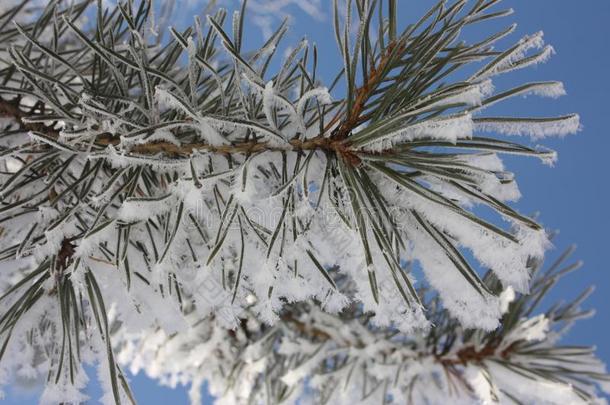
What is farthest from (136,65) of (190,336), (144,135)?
(190,336)

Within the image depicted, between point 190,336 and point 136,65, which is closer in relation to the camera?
point 136,65

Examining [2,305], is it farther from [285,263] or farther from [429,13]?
[429,13]

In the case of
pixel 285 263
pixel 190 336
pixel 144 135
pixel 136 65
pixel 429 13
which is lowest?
pixel 190 336

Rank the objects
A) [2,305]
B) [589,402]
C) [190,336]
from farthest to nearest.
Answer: [190,336]
[589,402]
[2,305]

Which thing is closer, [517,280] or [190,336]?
[517,280]

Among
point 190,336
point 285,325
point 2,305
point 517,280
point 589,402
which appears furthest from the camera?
point 190,336

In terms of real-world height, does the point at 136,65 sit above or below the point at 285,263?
above

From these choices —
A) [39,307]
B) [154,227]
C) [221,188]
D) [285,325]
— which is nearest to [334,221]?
[221,188]

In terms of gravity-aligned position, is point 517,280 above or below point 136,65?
below

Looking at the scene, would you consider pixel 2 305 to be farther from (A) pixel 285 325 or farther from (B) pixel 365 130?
(A) pixel 285 325
